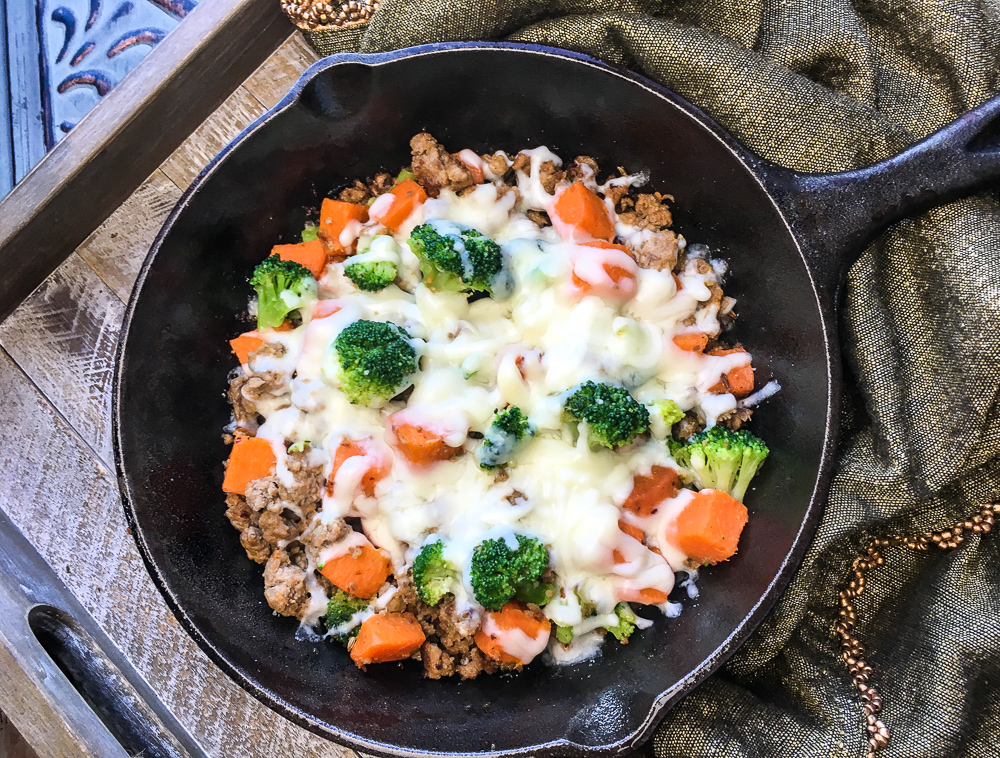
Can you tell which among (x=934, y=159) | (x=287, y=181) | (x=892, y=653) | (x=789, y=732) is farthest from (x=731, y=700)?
(x=287, y=181)

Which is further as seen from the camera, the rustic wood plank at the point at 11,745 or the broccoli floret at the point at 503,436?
the rustic wood plank at the point at 11,745

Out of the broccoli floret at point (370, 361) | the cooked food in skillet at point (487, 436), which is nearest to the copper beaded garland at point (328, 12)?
the cooked food in skillet at point (487, 436)

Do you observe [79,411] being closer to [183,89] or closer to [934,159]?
[183,89]

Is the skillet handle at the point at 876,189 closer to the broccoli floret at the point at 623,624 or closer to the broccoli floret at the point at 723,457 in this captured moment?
the broccoli floret at the point at 723,457

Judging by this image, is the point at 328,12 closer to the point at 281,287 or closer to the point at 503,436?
the point at 281,287

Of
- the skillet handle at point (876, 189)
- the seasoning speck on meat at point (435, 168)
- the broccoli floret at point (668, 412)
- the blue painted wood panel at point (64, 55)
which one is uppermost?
the blue painted wood panel at point (64, 55)
